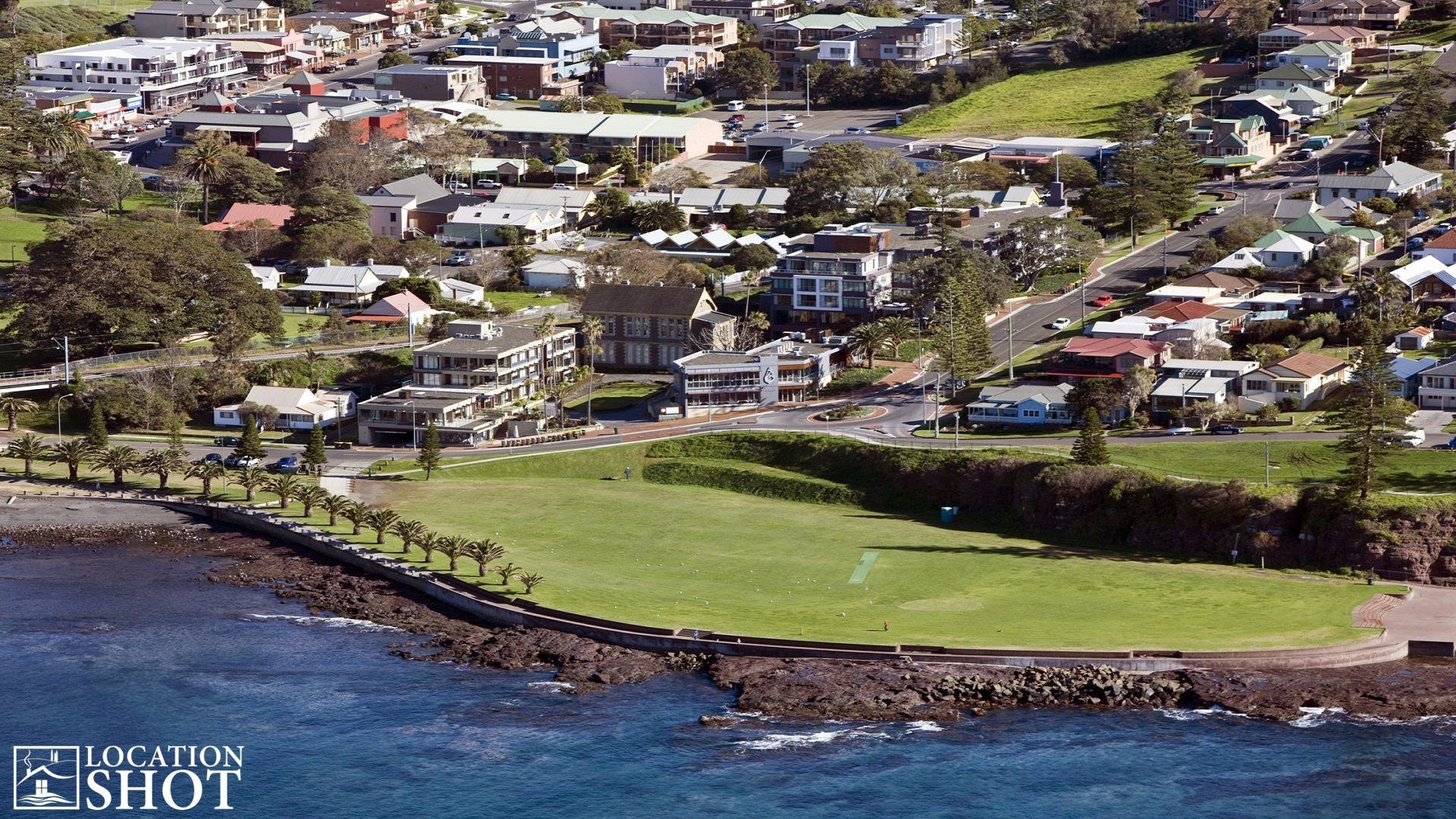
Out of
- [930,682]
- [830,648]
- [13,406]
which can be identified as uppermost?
[13,406]

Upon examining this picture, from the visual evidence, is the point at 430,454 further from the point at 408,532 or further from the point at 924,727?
the point at 924,727

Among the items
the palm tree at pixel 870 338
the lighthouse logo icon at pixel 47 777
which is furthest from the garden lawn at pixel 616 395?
the lighthouse logo icon at pixel 47 777

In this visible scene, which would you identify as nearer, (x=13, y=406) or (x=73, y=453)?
(x=73, y=453)

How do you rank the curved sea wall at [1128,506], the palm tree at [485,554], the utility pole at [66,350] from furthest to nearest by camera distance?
the utility pole at [66,350]
the palm tree at [485,554]
the curved sea wall at [1128,506]

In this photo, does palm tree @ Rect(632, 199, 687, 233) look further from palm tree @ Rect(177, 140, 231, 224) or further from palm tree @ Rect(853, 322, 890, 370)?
palm tree @ Rect(853, 322, 890, 370)

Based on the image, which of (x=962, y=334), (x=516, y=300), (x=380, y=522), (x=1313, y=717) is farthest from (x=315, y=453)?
(x=1313, y=717)

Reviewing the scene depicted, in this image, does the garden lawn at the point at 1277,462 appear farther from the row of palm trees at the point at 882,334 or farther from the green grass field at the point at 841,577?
the row of palm trees at the point at 882,334

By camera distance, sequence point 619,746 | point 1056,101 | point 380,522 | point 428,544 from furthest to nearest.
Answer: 1. point 1056,101
2. point 380,522
3. point 428,544
4. point 619,746

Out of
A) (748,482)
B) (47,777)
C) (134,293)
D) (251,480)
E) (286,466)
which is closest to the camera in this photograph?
(47,777)
